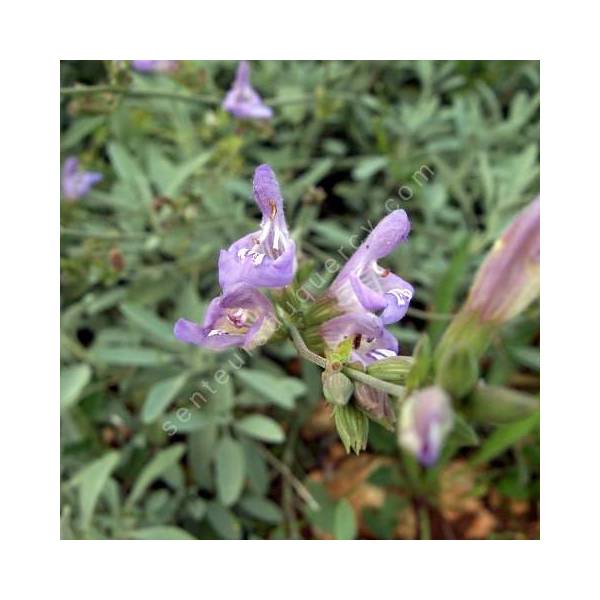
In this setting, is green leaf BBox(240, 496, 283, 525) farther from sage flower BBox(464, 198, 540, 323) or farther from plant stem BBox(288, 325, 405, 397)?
sage flower BBox(464, 198, 540, 323)

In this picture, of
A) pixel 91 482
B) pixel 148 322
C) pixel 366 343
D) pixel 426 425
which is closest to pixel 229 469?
pixel 91 482

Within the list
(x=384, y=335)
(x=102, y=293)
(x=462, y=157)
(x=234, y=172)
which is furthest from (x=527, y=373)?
(x=384, y=335)

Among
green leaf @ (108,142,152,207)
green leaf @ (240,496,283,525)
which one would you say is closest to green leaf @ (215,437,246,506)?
green leaf @ (240,496,283,525)

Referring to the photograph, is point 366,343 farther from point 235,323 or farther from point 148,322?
point 148,322

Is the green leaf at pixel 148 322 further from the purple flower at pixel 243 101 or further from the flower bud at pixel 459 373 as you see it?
the flower bud at pixel 459 373

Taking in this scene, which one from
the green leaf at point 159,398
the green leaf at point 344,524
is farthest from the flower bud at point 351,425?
the green leaf at point 159,398

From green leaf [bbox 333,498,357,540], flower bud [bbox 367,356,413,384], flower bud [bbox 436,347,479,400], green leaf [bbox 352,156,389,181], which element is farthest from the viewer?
green leaf [bbox 352,156,389,181]
